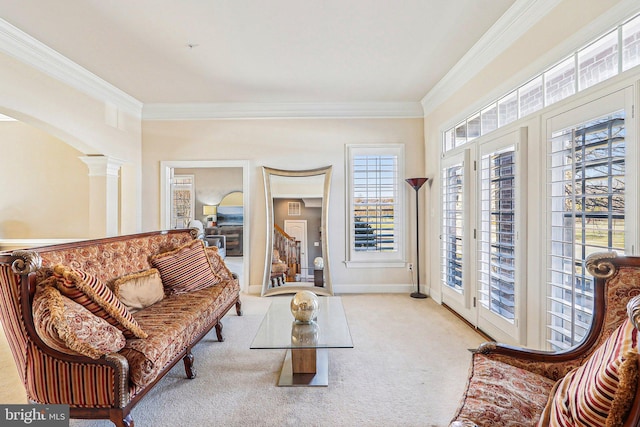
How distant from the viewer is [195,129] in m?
4.44

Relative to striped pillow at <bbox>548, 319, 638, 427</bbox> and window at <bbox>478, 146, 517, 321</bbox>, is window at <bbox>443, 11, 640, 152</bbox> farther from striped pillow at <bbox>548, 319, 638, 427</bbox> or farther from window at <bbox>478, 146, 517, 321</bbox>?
striped pillow at <bbox>548, 319, 638, 427</bbox>

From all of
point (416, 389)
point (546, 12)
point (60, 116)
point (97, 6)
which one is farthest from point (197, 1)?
point (416, 389)

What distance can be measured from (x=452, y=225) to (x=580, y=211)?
171 cm

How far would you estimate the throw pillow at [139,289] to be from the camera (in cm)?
231

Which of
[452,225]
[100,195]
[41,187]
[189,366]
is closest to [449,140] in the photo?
[452,225]

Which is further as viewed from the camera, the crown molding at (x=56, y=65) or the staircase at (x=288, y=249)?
the staircase at (x=288, y=249)

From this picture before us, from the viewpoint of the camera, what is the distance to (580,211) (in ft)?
6.15

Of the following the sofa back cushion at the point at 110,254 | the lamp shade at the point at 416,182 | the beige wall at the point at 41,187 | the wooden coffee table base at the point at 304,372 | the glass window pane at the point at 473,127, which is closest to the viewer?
the sofa back cushion at the point at 110,254

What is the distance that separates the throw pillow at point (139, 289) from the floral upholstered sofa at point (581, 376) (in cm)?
230

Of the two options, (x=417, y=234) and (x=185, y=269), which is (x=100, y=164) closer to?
(x=185, y=269)

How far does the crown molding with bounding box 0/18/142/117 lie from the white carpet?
304cm

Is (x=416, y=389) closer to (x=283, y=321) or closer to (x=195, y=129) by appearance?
(x=283, y=321)

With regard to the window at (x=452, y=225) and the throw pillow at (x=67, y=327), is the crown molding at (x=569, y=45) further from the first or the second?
the throw pillow at (x=67, y=327)

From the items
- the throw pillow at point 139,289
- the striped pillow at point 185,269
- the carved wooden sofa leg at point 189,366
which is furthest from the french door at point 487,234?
the throw pillow at point 139,289
